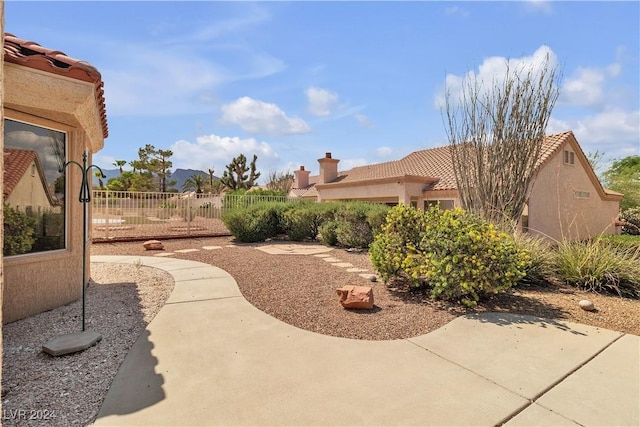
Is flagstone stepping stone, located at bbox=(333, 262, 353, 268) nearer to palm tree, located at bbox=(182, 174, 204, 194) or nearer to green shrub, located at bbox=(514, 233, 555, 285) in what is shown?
green shrub, located at bbox=(514, 233, 555, 285)

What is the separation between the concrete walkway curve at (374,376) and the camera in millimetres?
2543

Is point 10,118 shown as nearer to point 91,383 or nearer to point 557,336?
point 91,383

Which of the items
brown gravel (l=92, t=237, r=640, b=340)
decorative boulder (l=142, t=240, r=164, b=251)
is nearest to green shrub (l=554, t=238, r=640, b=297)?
brown gravel (l=92, t=237, r=640, b=340)

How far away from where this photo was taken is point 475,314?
489 cm

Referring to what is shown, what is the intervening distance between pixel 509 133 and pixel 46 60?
10347mm

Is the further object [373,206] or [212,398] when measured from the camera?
[373,206]

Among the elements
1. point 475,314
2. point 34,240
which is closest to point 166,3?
point 34,240

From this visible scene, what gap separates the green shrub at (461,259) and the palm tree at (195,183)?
4900 cm

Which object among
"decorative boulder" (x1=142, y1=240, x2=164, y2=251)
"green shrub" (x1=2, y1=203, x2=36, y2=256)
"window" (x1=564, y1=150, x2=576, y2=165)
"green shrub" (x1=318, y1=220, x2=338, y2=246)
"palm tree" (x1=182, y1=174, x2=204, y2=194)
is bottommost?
"decorative boulder" (x1=142, y1=240, x2=164, y2=251)

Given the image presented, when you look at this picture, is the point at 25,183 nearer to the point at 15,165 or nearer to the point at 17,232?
the point at 15,165

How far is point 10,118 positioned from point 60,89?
110 cm

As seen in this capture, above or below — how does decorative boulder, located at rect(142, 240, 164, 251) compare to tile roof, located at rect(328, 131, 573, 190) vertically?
below

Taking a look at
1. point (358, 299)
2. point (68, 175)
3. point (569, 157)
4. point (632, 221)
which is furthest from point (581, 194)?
point (68, 175)

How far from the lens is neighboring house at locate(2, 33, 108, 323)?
3.61m
